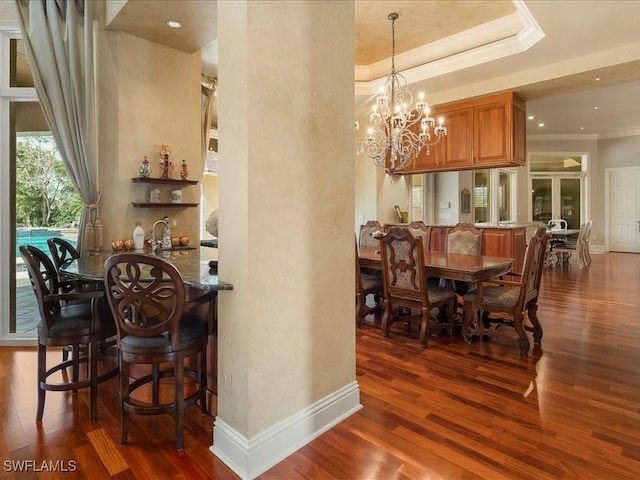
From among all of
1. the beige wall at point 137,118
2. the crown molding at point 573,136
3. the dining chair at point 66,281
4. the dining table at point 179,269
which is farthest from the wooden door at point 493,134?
the crown molding at point 573,136

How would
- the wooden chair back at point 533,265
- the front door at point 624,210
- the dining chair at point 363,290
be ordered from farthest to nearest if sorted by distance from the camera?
the front door at point 624,210 < the dining chair at point 363,290 < the wooden chair back at point 533,265

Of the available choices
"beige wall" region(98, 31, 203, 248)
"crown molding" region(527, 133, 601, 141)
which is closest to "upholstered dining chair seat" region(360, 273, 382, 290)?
"beige wall" region(98, 31, 203, 248)

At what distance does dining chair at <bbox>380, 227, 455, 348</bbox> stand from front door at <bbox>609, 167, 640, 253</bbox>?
9.82m

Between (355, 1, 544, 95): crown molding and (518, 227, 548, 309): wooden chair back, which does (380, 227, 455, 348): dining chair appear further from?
(355, 1, 544, 95): crown molding

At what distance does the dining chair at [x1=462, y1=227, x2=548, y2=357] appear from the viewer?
309 cm

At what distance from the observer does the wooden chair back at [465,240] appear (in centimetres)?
422

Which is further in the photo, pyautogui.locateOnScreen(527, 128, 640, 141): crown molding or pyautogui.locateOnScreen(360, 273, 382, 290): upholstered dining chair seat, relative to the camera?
pyautogui.locateOnScreen(527, 128, 640, 141): crown molding

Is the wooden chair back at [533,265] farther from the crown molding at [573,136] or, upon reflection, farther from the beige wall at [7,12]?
the crown molding at [573,136]

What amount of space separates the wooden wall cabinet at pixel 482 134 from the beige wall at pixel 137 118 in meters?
3.83

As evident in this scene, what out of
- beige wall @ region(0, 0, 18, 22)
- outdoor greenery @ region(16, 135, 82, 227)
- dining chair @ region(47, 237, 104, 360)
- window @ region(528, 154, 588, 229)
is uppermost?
beige wall @ region(0, 0, 18, 22)

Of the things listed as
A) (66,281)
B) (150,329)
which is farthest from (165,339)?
(66,281)

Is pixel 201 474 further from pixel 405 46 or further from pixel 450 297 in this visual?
pixel 405 46

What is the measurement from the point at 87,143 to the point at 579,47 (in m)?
5.16

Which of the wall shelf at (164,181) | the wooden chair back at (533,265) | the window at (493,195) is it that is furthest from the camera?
the window at (493,195)
